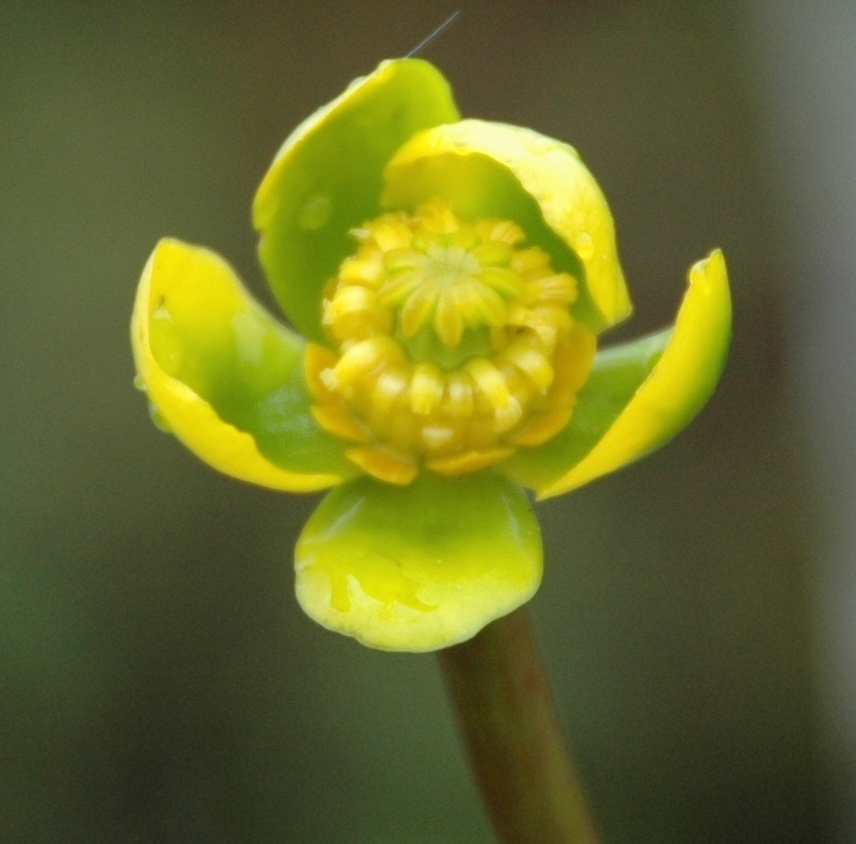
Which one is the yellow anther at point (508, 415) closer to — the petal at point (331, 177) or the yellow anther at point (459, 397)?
the yellow anther at point (459, 397)

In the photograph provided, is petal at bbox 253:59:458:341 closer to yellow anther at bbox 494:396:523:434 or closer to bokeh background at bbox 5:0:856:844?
yellow anther at bbox 494:396:523:434

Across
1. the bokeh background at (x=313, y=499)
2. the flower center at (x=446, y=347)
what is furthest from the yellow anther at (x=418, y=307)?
the bokeh background at (x=313, y=499)

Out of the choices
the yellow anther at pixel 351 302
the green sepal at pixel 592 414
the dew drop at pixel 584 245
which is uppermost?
the yellow anther at pixel 351 302

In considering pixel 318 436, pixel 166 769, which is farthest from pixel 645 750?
pixel 318 436

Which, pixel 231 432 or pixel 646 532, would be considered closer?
pixel 231 432

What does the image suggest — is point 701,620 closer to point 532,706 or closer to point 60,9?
point 532,706

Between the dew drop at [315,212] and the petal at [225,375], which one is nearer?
the petal at [225,375]
